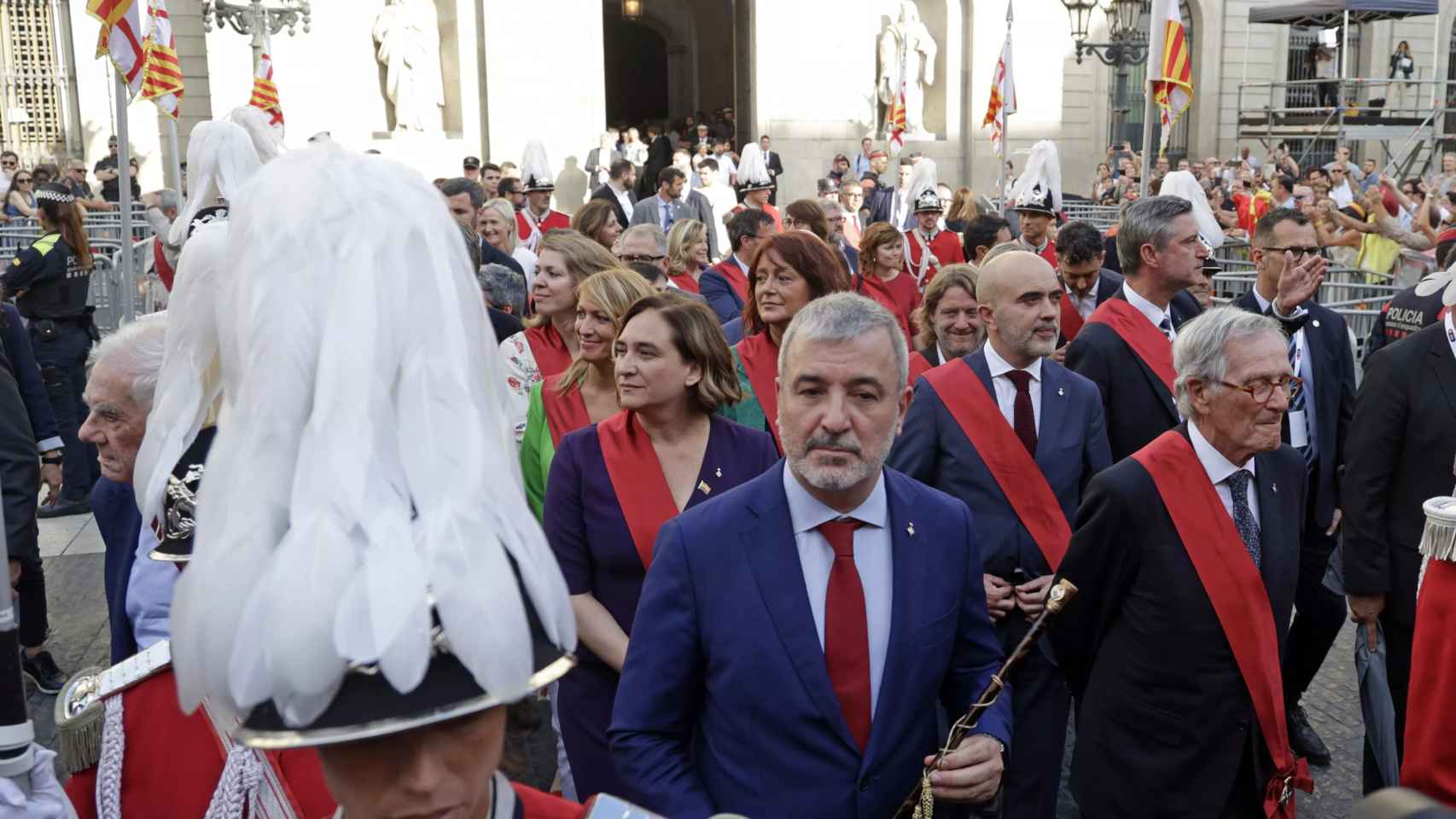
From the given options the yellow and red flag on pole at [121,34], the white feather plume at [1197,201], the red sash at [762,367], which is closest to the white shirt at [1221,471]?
the red sash at [762,367]

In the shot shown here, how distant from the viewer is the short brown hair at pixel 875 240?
795 centimetres

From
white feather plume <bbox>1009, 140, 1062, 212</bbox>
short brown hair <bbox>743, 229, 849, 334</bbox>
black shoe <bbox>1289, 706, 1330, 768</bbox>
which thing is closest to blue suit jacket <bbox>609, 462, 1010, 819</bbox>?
short brown hair <bbox>743, 229, 849, 334</bbox>

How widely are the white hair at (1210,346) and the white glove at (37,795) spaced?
290 cm

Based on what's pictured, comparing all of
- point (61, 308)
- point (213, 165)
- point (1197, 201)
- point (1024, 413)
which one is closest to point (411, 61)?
point (61, 308)

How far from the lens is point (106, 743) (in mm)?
2203

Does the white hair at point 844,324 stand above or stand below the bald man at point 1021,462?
above

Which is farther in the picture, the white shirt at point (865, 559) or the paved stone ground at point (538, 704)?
the paved stone ground at point (538, 704)

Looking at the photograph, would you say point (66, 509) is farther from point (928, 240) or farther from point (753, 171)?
point (753, 171)

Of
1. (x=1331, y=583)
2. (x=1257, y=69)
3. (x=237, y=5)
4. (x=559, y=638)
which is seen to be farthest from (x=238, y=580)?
(x=1257, y=69)

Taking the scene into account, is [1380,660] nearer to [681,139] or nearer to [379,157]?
[379,157]

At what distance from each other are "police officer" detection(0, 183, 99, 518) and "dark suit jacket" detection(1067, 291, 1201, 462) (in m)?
6.83

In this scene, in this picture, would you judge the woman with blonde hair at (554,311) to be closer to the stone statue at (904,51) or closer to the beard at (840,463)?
the beard at (840,463)

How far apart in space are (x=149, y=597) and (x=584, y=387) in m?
2.15

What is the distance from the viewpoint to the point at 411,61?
22.1 meters
